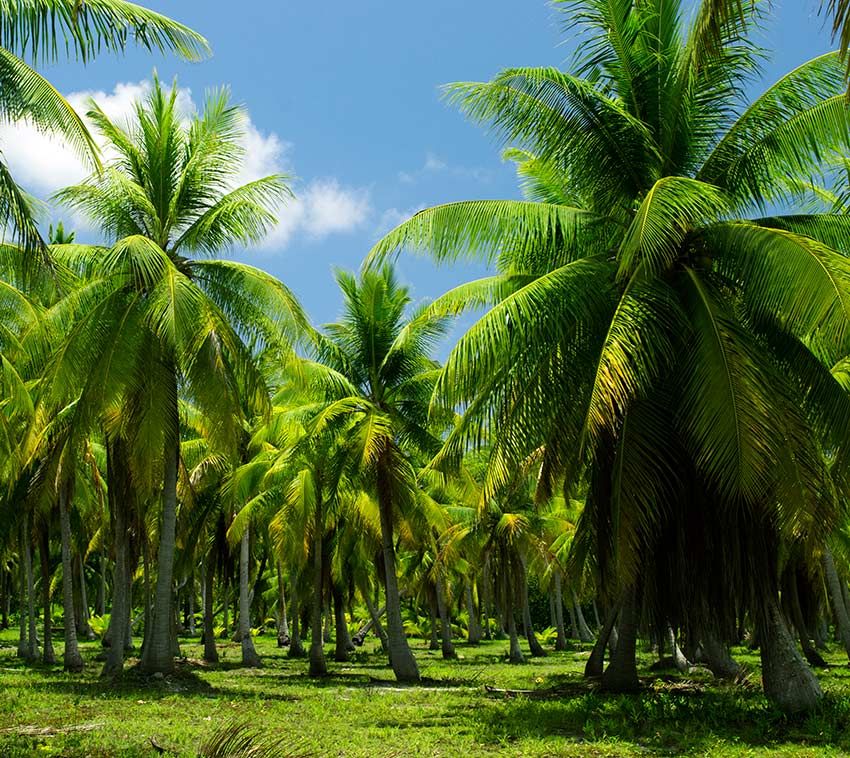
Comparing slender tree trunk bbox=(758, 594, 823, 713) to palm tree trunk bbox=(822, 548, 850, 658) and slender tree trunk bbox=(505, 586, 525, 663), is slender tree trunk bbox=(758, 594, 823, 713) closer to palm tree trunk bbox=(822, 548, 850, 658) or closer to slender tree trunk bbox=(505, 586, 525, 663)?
palm tree trunk bbox=(822, 548, 850, 658)

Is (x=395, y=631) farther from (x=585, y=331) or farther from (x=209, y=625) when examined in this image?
(x=585, y=331)

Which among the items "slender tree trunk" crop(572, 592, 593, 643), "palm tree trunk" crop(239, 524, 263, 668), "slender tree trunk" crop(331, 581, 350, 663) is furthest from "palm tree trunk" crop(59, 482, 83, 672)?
"slender tree trunk" crop(572, 592, 593, 643)

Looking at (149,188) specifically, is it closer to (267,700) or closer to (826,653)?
(267,700)

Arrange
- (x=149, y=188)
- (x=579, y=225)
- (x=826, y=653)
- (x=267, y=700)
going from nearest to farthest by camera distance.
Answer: (x=579, y=225) → (x=267, y=700) → (x=149, y=188) → (x=826, y=653)

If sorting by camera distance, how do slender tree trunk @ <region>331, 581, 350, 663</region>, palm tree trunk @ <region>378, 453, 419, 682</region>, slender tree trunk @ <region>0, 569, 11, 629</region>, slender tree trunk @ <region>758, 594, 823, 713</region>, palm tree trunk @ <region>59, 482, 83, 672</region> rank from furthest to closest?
slender tree trunk @ <region>0, 569, 11, 629</region>
slender tree trunk @ <region>331, 581, 350, 663</region>
palm tree trunk @ <region>59, 482, 83, 672</region>
palm tree trunk @ <region>378, 453, 419, 682</region>
slender tree trunk @ <region>758, 594, 823, 713</region>

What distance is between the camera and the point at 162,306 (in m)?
14.9

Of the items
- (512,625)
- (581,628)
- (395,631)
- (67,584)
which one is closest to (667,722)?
(395,631)

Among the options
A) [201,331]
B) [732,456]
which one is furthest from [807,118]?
[201,331]

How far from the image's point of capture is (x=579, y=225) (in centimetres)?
1238

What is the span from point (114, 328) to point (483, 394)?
7115 mm

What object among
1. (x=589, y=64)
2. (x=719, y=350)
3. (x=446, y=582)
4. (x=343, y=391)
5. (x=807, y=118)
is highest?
(x=589, y=64)

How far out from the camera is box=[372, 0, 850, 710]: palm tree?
9.92 meters

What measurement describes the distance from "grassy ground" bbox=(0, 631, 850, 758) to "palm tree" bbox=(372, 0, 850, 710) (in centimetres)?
138

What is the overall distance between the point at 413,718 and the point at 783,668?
5.11 metres
